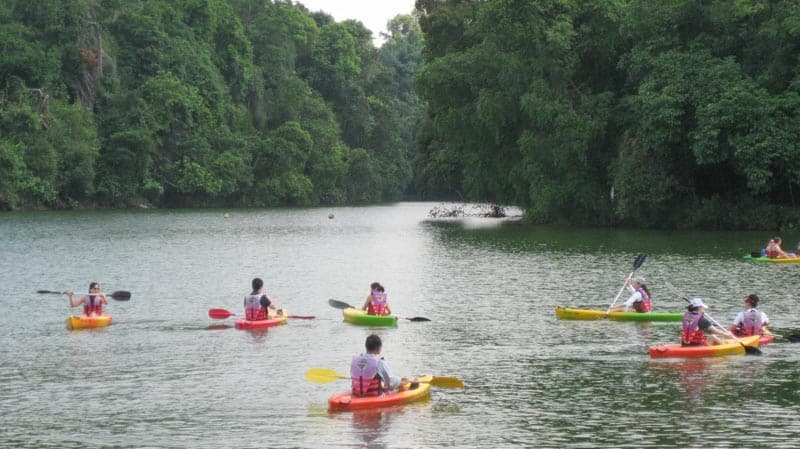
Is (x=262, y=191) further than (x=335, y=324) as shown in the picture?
Yes

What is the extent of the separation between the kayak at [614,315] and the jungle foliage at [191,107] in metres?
70.3

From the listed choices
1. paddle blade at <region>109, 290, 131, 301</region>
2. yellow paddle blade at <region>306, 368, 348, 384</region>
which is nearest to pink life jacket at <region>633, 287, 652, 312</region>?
yellow paddle blade at <region>306, 368, 348, 384</region>

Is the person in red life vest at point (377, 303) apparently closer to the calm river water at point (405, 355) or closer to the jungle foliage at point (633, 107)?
the calm river water at point (405, 355)

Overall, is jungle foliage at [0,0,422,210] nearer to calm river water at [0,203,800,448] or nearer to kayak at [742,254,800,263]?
calm river water at [0,203,800,448]

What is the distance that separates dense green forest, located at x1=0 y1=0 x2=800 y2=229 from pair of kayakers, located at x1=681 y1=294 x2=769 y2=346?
2904cm

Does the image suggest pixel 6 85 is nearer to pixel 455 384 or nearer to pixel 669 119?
pixel 669 119

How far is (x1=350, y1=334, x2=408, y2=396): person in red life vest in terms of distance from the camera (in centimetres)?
1809

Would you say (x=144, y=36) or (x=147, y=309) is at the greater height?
(x=144, y=36)

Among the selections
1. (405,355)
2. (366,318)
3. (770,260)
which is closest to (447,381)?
(405,355)

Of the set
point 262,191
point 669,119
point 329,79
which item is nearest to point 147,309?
point 669,119

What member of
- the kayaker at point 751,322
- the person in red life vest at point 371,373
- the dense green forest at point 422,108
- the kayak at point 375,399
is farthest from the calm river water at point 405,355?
the dense green forest at point 422,108

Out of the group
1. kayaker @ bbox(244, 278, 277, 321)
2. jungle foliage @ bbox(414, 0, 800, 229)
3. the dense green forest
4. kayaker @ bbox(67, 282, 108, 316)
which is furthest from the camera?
the dense green forest

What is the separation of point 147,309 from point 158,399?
12510 mm

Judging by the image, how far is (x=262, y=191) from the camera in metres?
118
